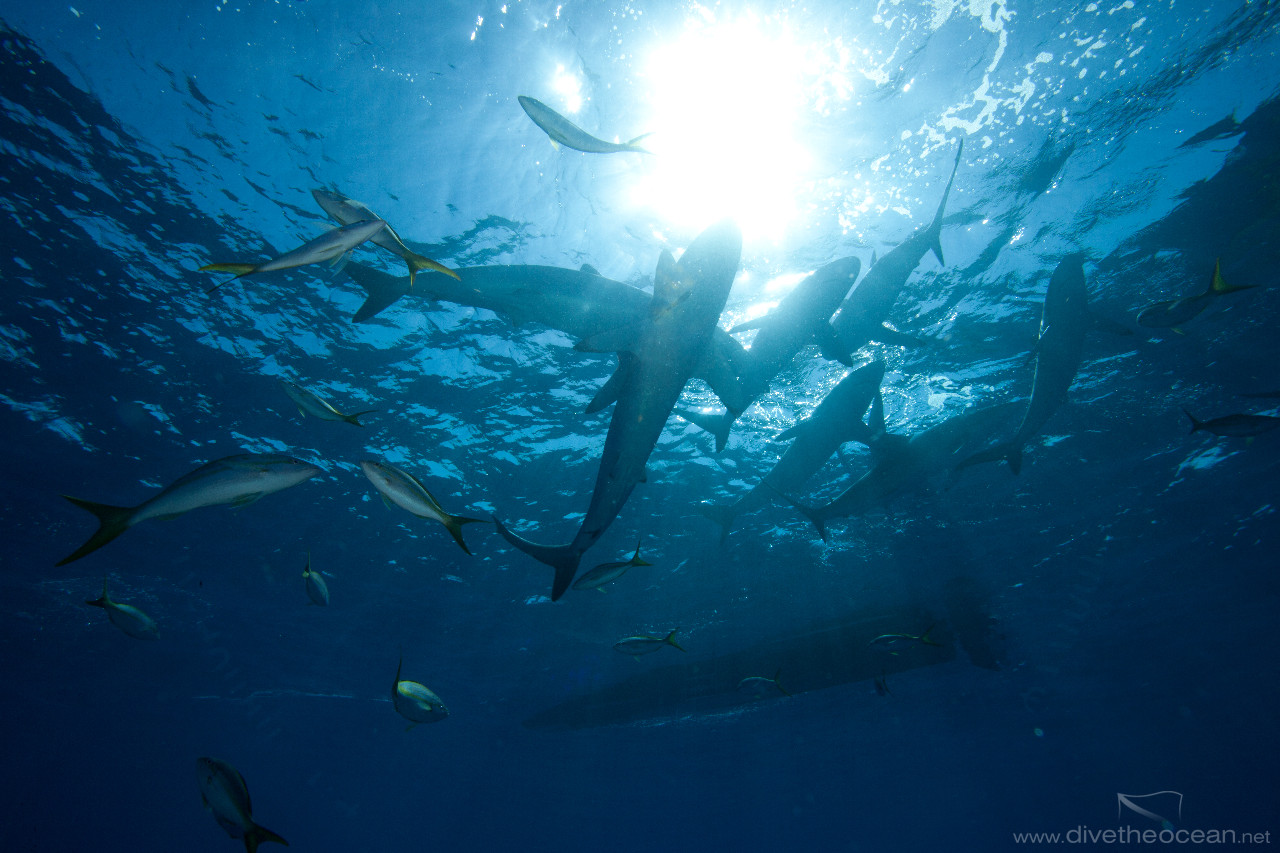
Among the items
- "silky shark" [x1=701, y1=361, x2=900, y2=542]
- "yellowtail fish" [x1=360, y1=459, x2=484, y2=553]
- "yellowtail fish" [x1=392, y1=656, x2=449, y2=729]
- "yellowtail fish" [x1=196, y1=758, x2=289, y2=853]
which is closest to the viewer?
"yellowtail fish" [x1=360, y1=459, x2=484, y2=553]

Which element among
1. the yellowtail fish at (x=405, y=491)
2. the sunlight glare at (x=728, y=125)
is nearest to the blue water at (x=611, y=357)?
the sunlight glare at (x=728, y=125)

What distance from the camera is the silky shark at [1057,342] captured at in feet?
23.5

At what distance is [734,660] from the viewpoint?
19016 millimetres

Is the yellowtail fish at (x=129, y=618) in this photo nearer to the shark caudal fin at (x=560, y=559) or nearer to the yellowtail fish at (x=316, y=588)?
the yellowtail fish at (x=316, y=588)

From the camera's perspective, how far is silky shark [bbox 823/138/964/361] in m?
6.75

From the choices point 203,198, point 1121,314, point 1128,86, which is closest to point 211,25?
point 203,198

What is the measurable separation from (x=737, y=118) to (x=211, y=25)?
6.87m

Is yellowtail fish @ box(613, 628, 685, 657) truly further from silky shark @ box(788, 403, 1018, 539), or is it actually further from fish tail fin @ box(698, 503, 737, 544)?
silky shark @ box(788, 403, 1018, 539)

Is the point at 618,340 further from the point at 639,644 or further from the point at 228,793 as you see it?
the point at 228,793

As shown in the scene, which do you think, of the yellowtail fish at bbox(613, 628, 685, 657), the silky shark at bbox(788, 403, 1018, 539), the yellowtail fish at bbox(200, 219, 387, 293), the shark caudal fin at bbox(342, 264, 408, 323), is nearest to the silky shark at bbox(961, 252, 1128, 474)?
the silky shark at bbox(788, 403, 1018, 539)

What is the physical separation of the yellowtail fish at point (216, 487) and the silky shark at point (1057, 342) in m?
8.25

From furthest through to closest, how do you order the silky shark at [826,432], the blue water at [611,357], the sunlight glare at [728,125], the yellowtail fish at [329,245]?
the silky shark at [826,432], the blue water at [611,357], the sunlight glare at [728,125], the yellowtail fish at [329,245]

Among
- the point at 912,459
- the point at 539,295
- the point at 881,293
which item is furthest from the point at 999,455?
the point at 539,295

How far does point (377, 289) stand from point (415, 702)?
4.82m
